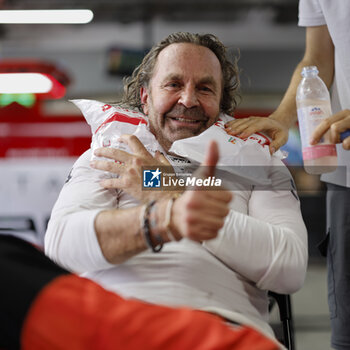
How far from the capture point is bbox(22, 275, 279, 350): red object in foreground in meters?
0.82

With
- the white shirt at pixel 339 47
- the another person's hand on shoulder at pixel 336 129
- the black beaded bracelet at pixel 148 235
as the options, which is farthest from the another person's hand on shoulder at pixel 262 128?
the black beaded bracelet at pixel 148 235

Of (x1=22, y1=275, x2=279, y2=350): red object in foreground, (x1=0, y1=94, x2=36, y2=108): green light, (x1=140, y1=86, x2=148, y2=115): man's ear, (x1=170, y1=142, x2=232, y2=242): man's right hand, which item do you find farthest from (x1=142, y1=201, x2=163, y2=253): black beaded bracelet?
(x1=0, y1=94, x2=36, y2=108): green light

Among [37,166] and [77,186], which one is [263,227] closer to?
[77,186]

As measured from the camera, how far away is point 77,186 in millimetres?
1434

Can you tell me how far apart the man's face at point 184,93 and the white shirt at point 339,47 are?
16.4 inches

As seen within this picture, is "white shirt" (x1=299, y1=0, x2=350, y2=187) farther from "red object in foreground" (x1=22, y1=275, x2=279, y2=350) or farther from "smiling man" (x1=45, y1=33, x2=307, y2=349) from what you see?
"red object in foreground" (x1=22, y1=275, x2=279, y2=350)

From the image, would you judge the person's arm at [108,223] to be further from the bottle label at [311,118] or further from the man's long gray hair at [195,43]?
the man's long gray hair at [195,43]

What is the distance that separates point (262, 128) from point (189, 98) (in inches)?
10.8

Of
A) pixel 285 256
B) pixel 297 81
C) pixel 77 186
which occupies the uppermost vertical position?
pixel 297 81

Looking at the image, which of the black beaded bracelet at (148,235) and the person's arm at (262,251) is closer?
the black beaded bracelet at (148,235)

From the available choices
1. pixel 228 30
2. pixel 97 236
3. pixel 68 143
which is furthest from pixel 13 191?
pixel 228 30

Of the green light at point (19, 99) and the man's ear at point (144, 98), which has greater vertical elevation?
the man's ear at point (144, 98)

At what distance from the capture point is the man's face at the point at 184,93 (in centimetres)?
164

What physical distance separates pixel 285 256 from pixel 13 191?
3554 millimetres
